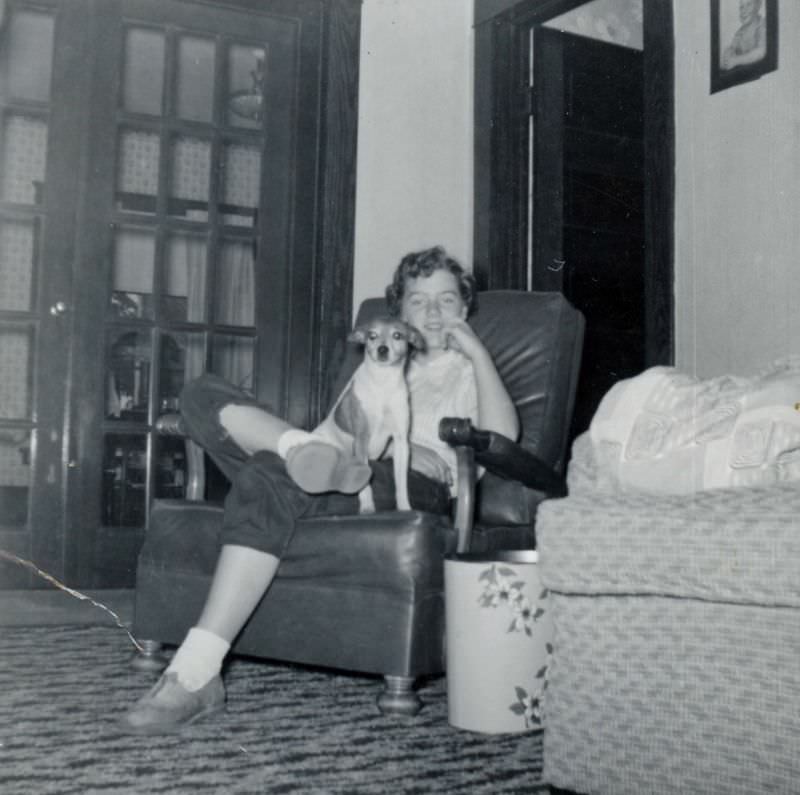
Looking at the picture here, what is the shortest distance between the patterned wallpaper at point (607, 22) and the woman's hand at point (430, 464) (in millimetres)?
2681

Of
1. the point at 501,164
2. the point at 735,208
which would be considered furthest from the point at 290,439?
the point at 501,164

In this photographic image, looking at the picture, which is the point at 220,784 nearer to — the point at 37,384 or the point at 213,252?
the point at 37,384

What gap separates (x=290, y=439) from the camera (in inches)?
82.7

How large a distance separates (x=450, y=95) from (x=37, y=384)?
2.07 meters

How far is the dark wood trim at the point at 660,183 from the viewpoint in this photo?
3.23m

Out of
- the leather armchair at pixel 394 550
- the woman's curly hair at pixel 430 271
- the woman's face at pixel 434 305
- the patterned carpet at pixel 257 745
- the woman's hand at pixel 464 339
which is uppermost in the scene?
the woman's curly hair at pixel 430 271

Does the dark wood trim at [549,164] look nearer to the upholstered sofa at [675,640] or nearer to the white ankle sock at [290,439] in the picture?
the white ankle sock at [290,439]

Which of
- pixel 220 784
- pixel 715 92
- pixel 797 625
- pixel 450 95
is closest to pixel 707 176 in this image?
pixel 715 92

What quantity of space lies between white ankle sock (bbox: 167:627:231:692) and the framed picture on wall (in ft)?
7.36

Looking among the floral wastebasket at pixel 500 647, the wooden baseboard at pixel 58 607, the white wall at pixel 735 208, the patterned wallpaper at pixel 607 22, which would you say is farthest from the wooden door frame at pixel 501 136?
the floral wastebasket at pixel 500 647

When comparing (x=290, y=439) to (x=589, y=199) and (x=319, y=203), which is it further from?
(x=589, y=199)

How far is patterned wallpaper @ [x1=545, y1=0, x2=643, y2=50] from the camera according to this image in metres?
4.55

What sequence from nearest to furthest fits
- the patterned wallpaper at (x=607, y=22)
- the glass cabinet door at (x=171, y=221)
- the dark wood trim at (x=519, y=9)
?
the glass cabinet door at (x=171, y=221)
the dark wood trim at (x=519, y=9)
the patterned wallpaper at (x=607, y=22)

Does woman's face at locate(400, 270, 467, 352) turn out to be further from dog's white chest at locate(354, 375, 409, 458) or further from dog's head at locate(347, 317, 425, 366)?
dog's white chest at locate(354, 375, 409, 458)
